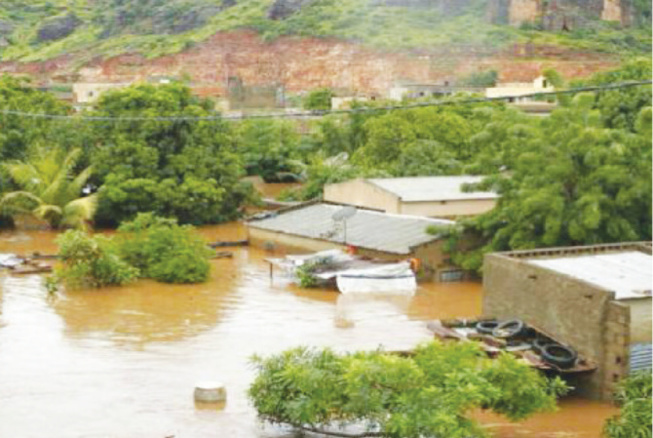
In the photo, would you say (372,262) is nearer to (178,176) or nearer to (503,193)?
(503,193)

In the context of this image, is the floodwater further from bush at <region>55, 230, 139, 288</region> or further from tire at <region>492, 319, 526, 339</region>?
tire at <region>492, 319, 526, 339</region>

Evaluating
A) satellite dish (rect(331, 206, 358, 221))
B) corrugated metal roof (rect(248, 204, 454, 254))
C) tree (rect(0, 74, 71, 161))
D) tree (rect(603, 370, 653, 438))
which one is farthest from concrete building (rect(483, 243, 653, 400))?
tree (rect(0, 74, 71, 161))

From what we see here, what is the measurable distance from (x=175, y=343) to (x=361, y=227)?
30.2 feet

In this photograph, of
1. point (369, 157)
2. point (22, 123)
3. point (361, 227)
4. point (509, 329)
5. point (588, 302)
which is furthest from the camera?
point (369, 157)

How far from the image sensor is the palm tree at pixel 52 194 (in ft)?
110

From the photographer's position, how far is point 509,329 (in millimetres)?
16625

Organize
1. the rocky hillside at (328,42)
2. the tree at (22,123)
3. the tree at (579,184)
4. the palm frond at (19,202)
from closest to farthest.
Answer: the tree at (579,184) < the palm frond at (19,202) < the tree at (22,123) < the rocky hillside at (328,42)

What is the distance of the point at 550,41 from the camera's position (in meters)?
81.7

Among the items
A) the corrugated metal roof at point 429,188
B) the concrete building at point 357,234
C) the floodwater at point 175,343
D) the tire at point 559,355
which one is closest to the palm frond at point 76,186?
the concrete building at point 357,234

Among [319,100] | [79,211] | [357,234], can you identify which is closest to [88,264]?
[357,234]

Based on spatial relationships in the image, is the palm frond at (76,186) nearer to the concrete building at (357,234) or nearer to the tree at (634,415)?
the concrete building at (357,234)

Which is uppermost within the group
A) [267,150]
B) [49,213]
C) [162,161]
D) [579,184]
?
[579,184]

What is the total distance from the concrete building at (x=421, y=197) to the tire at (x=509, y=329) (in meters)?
11.2

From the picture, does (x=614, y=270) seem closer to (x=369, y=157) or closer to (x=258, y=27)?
(x=369, y=157)
